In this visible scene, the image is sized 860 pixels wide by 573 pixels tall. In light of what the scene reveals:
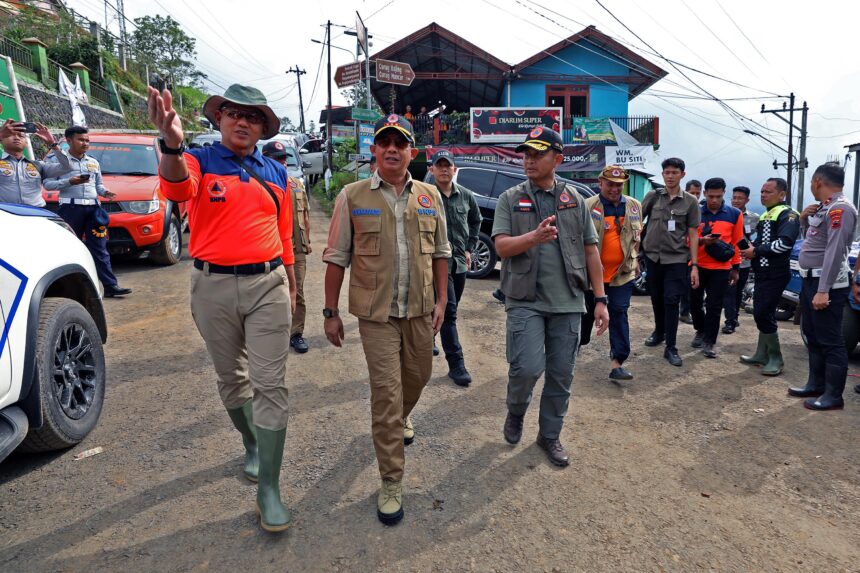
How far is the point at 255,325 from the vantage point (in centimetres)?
262

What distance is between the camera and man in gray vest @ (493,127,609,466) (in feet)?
10.7

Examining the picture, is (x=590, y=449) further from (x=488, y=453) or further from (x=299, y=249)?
(x=299, y=249)

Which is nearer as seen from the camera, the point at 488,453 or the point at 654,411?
the point at 488,453

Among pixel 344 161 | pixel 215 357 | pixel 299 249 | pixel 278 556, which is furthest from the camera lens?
pixel 344 161

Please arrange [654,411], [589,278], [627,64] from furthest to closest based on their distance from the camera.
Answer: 1. [627,64]
2. [654,411]
3. [589,278]

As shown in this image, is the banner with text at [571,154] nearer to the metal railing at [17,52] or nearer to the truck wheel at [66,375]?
the metal railing at [17,52]

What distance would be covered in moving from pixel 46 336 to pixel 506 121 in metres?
19.8

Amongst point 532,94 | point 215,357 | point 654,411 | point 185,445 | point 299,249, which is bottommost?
point 654,411

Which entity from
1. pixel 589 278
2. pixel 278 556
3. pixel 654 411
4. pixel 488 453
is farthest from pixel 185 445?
pixel 654 411

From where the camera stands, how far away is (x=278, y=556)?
2.38m

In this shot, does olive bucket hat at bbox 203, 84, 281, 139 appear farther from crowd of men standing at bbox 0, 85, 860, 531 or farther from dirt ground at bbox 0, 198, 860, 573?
dirt ground at bbox 0, 198, 860, 573

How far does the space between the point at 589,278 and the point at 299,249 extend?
2974 millimetres

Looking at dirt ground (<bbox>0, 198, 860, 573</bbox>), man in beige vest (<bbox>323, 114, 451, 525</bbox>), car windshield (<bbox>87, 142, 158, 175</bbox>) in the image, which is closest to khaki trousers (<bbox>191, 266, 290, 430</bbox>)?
man in beige vest (<bbox>323, 114, 451, 525</bbox>)

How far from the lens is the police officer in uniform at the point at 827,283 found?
4094mm
